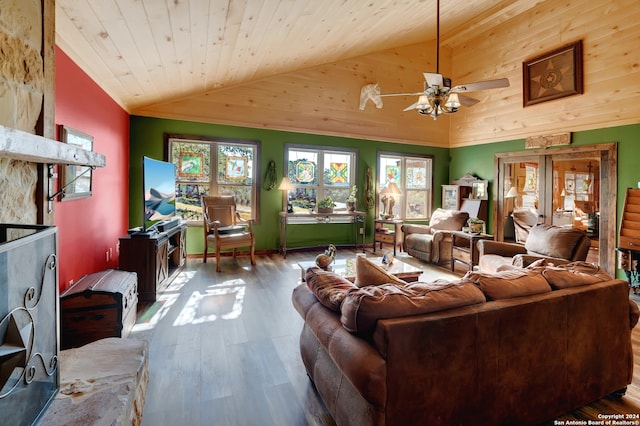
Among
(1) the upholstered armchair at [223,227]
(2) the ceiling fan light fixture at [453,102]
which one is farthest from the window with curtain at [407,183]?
(2) the ceiling fan light fixture at [453,102]

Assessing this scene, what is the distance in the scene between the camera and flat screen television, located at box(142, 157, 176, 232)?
11.8ft

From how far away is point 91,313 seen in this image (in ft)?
8.01

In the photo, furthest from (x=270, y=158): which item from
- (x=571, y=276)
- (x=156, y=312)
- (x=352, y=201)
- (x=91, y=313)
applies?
(x=571, y=276)

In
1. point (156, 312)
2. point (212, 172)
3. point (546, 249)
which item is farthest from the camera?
point (212, 172)

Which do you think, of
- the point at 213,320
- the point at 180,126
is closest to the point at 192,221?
the point at 180,126

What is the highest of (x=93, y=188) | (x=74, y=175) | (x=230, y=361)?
(x=74, y=175)

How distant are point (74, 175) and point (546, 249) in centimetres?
511

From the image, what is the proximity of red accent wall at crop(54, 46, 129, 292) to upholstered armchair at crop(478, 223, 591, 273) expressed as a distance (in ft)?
14.1

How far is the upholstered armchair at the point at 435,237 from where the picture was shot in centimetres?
525

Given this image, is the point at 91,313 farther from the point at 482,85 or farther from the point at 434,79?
the point at 482,85

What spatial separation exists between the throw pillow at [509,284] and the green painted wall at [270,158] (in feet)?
15.6

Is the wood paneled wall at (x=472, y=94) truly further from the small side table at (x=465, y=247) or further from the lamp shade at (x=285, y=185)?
the small side table at (x=465, y=247)

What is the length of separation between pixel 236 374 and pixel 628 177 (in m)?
5.69

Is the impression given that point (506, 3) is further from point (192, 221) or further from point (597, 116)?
point (192, 221)
